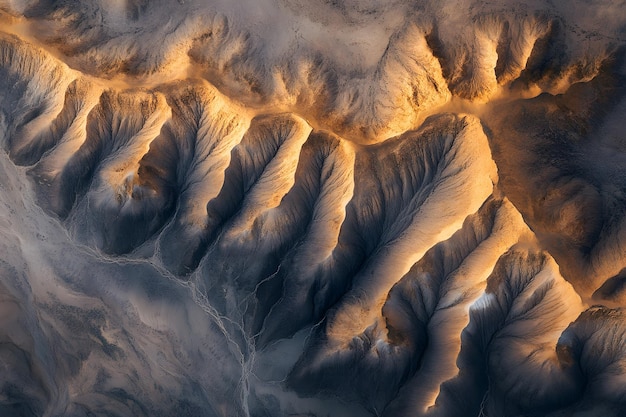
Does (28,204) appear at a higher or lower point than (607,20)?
lower

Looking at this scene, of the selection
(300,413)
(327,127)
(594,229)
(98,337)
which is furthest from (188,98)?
(594,229)

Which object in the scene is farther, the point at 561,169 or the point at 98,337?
the point at 98,337

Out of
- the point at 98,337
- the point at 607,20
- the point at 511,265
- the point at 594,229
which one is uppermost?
the point at 607,20

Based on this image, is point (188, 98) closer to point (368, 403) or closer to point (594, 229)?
point (368, 403)

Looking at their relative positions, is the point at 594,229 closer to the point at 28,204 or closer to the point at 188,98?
the point at 188,98

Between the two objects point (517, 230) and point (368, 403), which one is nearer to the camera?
point (517, 230)

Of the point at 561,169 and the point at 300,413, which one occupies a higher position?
the point at 561,169

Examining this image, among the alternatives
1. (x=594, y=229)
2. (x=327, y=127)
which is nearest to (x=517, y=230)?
(x=594, y=229)
